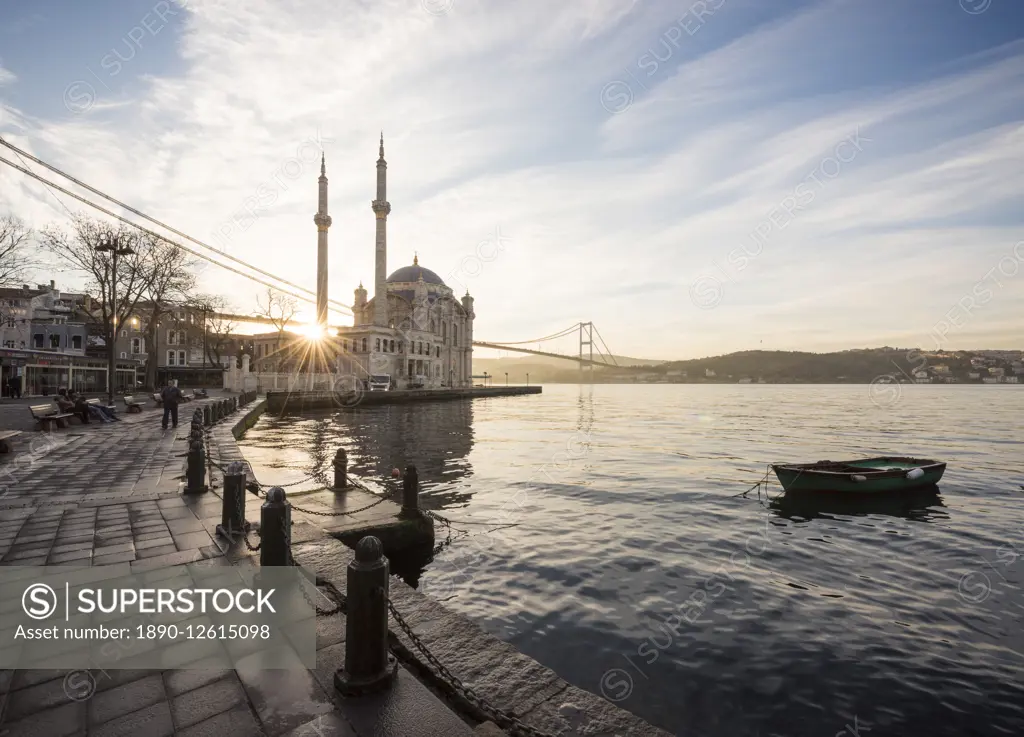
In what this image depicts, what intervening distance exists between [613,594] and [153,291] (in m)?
44.5

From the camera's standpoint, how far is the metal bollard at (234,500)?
6.75 metres

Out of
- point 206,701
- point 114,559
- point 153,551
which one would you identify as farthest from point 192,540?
point 206,701

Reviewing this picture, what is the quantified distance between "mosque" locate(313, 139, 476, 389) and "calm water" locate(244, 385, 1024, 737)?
45.2m

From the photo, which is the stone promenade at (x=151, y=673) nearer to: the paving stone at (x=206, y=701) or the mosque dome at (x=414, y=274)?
the paving stone at (x=206, y=701)

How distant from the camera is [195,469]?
934 cm

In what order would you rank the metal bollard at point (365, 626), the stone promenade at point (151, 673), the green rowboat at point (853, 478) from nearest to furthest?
1. the stone promenade at point (151, 673)
2. the metal bollard at point (365, 626)
3. the green rowboat at point (853, 478)

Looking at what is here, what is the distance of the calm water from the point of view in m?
5.48

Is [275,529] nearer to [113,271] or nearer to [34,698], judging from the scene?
[34,698]

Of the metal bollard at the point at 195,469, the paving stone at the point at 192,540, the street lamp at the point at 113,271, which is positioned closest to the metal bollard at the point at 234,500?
the paving stone at the point at 192,540

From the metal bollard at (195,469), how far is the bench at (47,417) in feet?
43.1

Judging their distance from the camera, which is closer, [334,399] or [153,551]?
[153,551]

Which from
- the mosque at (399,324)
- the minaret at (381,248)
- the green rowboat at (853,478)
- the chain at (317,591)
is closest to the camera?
the chain at (317,591)

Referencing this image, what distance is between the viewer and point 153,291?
3938 cm

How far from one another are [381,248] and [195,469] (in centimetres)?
6224
